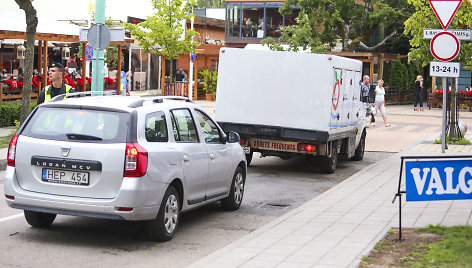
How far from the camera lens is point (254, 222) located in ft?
33.7

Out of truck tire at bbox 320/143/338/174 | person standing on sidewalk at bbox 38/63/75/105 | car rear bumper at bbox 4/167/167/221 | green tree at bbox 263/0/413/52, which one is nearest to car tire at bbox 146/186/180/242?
car rear bumper at bbox 4/167/167/221

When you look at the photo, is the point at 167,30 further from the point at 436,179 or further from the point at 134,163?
the point at 436,179

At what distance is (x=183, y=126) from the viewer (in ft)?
30.8

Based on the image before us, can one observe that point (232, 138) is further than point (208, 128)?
Yes

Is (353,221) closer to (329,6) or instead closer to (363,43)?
(329,6)

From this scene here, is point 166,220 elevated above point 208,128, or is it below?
below

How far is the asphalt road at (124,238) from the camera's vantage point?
766 cm

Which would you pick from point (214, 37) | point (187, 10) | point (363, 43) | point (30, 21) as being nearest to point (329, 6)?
point (363, 43)

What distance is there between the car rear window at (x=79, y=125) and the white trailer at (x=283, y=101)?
7140 millimetres

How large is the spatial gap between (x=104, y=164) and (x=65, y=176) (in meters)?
0.47

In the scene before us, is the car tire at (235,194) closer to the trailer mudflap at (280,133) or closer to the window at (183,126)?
the window at (183,126)

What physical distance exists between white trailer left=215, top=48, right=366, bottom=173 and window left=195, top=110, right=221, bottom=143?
16.1 ft

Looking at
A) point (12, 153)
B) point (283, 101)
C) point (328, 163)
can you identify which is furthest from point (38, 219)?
point (328, 163)

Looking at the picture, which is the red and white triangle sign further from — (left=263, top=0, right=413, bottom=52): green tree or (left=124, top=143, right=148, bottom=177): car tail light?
(left=263, top=0, right=413, bottom=52): green tree
